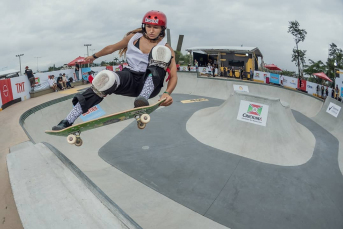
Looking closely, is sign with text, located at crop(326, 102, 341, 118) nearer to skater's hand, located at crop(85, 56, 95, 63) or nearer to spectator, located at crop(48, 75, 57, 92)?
skater's hand, located at crop(85, 56, 95, 63)

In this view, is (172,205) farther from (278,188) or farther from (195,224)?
(278,188)

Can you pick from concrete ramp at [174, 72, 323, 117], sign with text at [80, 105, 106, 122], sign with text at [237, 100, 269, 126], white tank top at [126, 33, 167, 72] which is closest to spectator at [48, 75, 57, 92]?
sign with text at [80, 105, 106, 122]

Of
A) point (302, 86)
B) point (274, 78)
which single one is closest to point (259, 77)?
point (274, 78)

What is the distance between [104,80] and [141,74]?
0.76 meters

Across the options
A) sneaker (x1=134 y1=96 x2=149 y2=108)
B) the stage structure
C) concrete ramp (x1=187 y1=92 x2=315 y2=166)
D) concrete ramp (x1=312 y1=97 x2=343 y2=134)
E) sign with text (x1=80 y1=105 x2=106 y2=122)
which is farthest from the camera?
the stage structure

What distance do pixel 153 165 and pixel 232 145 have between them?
407 centimetres

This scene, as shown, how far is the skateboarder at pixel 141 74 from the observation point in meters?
3.86

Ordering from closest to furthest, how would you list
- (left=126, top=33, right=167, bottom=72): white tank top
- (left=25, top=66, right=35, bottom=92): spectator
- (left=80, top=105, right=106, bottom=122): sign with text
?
(left=126, top=33, right=167, bottom=72): white tank top → (left=80, top=105, right=106, bottom=122): sign with text → (left=25, top=66, right=35, bottom=92): spectator

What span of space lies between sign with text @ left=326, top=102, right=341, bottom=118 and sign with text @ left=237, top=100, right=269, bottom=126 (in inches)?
242

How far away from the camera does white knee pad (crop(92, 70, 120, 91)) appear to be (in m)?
3.82

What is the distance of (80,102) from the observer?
13.3ft

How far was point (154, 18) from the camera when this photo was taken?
3.97 metres

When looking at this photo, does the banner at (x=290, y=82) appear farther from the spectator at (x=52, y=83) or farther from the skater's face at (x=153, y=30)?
the spectator at (x=52, y=83)

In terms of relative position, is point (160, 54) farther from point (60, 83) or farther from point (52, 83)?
point (60, 83)
